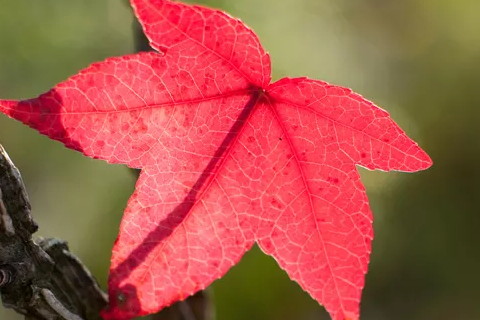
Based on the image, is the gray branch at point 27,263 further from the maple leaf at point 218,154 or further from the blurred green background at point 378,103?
the blurred green background at point 378,103

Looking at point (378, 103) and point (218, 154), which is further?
point (378, 103)

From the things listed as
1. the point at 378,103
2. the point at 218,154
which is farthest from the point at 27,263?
the point at 378,103

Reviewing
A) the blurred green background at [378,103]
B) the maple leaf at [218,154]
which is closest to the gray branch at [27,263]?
the maple leaf at [218,154]

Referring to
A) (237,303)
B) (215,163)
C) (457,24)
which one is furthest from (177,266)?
(457,24)

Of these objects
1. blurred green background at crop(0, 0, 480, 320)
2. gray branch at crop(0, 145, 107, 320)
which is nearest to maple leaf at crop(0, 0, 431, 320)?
gray branch at crop(0, 145, 107, 320)

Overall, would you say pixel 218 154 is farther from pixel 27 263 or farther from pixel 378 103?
pixel 378 103
